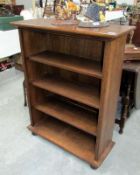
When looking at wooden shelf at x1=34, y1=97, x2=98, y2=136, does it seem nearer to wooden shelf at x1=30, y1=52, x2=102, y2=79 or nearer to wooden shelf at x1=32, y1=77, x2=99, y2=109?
wooden shelf at x1=32, y1=77, x2=99, y2=109

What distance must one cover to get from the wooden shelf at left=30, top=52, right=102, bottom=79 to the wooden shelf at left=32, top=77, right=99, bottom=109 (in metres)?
0.24

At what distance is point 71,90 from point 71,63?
25 centimetres

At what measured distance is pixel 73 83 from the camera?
69.3 inches

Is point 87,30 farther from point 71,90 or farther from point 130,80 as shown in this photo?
point 130,80

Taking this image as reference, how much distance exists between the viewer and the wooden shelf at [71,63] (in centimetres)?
136

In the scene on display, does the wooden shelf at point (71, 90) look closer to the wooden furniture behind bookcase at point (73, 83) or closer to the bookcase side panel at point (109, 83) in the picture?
the wooden furniture behind bookcase at point (73, 83)

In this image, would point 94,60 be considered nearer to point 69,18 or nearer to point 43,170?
point 69,18

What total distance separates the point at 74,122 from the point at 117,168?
552mm

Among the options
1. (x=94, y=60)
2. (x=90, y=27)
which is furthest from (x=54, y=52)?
(x=90, y=27)

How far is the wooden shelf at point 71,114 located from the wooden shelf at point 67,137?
0.24 metres

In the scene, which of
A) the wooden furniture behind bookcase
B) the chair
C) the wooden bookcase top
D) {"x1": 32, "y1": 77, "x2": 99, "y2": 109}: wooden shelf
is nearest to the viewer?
the wooden bookcase top

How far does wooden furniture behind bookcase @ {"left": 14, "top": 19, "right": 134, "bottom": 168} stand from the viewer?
4.34 ft

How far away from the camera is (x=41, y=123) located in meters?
2.07

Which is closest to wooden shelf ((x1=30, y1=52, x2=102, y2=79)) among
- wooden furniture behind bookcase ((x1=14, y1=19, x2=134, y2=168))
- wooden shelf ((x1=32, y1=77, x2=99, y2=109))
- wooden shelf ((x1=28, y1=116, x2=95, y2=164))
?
wooden furniture behind bookcase ((x1=14, y1=19, x2=134, y2=168))
